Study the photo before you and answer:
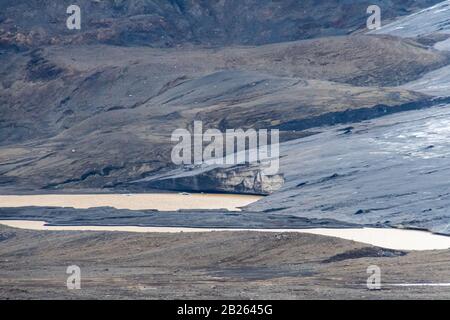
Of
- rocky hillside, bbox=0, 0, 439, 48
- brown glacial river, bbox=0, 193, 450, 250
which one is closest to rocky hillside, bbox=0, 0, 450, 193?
rocky hillside, bbox=0, 0, 439, 48

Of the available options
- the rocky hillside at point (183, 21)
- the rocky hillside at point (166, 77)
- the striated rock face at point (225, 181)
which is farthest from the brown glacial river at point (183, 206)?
the rocky hillside at point (183, 21)

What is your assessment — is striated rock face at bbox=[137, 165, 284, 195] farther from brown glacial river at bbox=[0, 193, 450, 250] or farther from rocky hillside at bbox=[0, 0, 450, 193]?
brown glacial river at bbox=[0, 193, 450, 250]

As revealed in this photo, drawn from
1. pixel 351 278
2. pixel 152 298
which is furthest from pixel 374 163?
pixel 152 298

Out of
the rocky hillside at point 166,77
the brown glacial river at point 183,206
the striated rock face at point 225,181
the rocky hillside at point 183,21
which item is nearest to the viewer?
the brown glacial river at point 183,206

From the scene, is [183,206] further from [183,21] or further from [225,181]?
[183,21]

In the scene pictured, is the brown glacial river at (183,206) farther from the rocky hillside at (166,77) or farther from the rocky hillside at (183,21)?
the rocky hillside at (183,21)

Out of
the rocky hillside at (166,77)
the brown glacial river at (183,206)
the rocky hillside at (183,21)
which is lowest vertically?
the brown glacial river at (183,206)

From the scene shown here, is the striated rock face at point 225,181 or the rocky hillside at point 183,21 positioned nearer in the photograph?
the striated rock face at point 225,181

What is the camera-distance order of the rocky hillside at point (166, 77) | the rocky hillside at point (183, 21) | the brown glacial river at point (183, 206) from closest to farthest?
the brown glacial river at point (183, 206), the rocky hillside at point (166, 77), the rocky hillside at point (183, 21)

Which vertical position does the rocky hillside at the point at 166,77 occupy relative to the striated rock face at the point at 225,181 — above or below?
above

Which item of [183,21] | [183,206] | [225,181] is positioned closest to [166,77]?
[183,21]
